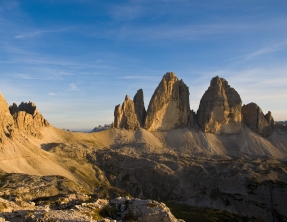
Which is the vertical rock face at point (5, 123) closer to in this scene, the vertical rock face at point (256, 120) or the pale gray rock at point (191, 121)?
the pale gray rock at point (191, 121)

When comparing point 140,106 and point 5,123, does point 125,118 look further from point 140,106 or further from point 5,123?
point 5,123

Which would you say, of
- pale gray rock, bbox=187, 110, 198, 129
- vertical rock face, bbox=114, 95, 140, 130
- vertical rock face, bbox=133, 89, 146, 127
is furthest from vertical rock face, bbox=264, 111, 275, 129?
vertical rock face, bbox=114, 95, 140, 130

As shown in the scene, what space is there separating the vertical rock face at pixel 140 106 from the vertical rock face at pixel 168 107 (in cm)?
520

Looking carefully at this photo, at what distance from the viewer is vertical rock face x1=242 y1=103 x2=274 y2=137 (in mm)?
185375

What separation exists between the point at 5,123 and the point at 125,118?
7385 centimetres

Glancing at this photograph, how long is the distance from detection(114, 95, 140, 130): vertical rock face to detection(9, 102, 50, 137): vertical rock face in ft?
131

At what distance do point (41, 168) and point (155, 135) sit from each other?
8224cm

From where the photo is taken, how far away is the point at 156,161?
132500mm

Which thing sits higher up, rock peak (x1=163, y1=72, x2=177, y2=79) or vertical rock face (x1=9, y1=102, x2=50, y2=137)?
rock peak (x1=163, y1=72, x2=177, y2=79)

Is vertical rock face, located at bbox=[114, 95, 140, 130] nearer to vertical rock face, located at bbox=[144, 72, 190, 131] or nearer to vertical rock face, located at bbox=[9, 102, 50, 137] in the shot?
vertical rock face, located at bbox=[144, 72, 190, 131]

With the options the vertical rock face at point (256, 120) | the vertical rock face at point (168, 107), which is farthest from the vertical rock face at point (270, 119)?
the vertical rock face at point (168, 107)

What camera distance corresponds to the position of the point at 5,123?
4370 inches

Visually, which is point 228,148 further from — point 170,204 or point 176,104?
point 170,204

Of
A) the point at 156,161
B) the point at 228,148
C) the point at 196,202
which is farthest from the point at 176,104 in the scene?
the point at 196,202
